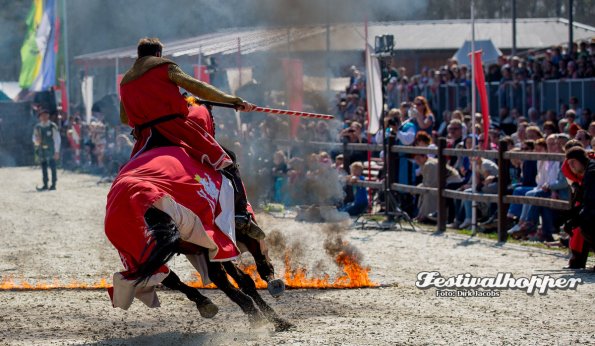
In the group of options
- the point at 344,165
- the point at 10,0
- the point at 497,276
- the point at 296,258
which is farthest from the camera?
the point at 10,0

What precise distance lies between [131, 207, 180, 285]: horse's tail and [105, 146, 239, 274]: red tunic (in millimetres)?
41

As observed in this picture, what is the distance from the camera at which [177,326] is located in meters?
7.73

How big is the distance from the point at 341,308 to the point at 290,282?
1.25m

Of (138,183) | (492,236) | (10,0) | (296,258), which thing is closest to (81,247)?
(296,258)

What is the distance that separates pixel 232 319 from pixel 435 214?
796 centimetres

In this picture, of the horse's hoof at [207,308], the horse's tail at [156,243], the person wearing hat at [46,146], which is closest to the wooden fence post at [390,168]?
the horse's hoof at [207,308]

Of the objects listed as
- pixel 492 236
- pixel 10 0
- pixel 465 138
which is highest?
pixel 10 0

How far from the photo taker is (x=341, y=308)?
830 centimetres

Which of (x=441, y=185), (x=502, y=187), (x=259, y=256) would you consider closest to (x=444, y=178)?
(x=441, y=185)

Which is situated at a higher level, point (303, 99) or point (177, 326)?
point (303, 99)

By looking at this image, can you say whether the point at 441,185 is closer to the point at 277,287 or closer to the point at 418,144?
the point at 418,144

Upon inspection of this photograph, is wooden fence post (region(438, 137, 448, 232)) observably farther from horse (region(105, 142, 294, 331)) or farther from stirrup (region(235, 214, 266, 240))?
horse (region(105, 142, 294, 331))

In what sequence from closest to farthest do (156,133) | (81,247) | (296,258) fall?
(156,133) < (296,258) < (81,247)

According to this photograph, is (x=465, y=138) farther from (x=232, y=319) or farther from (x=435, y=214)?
(x=232, y=319)
